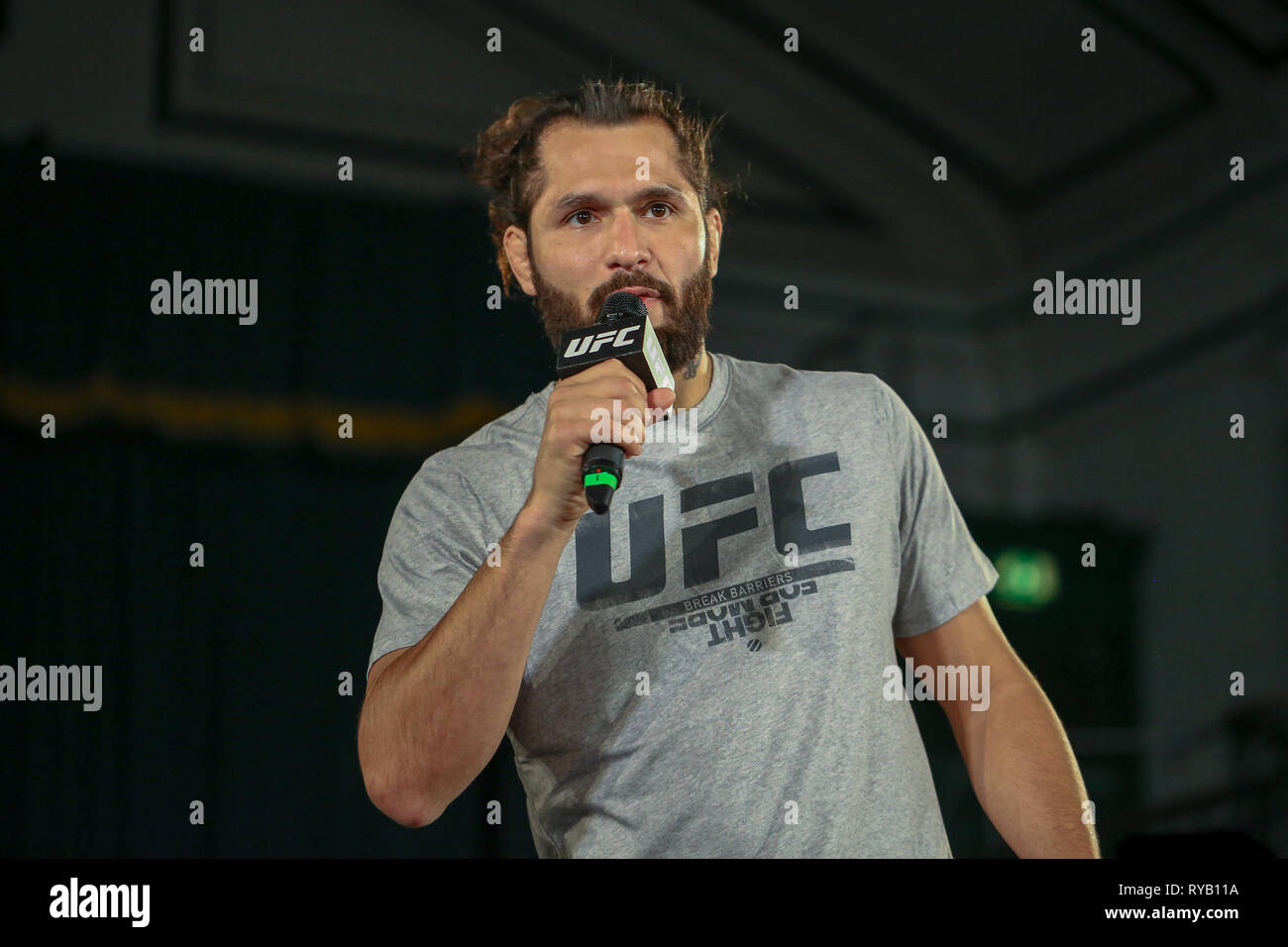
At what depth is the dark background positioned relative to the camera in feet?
6.28

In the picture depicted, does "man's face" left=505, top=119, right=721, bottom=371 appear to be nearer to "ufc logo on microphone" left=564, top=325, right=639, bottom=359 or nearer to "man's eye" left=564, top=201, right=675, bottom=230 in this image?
"man's eye" left=564, top=201, right=675, bottom=230

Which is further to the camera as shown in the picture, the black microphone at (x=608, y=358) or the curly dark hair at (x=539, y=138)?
the curly dark hair at (x=539, y=138)

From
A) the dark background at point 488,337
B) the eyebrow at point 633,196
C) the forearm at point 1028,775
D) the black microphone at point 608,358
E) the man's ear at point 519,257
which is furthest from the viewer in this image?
the dark background at point 488,337

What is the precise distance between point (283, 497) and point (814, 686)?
5.44 ft


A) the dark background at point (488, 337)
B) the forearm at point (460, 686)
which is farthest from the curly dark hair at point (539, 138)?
the forearm at point (460, 686)

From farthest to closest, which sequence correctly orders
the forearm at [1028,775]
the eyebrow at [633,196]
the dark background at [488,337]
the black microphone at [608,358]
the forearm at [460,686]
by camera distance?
the dark background at [488,337]
the eyebrow at [633,196]
the forearm at [1028,775]
the forearm at [460,686]
the black microphone at [608,358]

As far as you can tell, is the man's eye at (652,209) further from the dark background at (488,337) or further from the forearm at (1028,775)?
the forearm at (1028,775)

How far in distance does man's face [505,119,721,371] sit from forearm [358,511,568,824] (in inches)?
12.6

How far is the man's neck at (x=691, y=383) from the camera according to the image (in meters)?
A: 1.32

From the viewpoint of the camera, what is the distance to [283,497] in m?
2.46

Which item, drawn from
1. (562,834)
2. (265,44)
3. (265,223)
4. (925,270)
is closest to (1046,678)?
(925,270)

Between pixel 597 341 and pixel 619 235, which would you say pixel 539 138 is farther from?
pixel 597 341

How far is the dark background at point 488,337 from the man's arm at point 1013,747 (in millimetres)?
543
